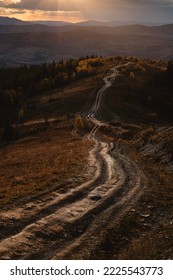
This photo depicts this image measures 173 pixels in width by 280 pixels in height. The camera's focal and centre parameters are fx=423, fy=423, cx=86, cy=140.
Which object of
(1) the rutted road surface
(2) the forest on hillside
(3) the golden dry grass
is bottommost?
(2) the forest on hillside

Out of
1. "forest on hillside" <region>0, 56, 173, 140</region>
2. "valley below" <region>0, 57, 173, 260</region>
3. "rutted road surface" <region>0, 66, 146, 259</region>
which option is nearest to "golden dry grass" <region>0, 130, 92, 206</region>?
"valley below" <region>0, 57, 173, 260</region>

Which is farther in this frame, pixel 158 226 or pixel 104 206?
pixel 104 206

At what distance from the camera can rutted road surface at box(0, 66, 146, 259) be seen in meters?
17.8

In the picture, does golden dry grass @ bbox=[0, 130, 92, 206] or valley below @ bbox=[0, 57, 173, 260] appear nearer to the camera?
valley below @ bbox=[0, 57, 173, 260]

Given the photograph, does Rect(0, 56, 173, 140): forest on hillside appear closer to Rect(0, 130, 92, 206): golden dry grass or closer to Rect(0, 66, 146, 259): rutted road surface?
Rect(0, 130, 92, 206): golden dry grass

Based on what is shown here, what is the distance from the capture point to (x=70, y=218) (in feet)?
70.4

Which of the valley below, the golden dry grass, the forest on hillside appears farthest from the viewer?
the forest on hillside

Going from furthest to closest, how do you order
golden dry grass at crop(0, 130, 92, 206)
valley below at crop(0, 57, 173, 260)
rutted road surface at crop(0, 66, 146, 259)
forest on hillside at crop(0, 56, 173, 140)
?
forest on hillside at crop(0, 56, 173, 140), golden dry grass at crop(0, 130, 92, 206), valley below at crop(0, 57, 173, 260), rutted road surface at crop(0, 66, 146, 259)

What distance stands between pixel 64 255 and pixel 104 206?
658 cm

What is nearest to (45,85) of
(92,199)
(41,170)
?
(41,170)

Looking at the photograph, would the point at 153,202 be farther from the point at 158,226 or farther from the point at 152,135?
the point at 152,135

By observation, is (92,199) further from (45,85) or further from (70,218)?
(45,85)
